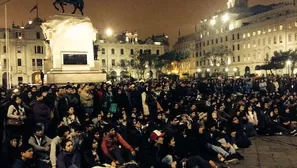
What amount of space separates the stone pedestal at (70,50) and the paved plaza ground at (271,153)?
10880 millimetres

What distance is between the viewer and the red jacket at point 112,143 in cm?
926

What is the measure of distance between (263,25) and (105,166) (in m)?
74.6

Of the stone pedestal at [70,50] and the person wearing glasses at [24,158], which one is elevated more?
the stone pedestal at [70,50]

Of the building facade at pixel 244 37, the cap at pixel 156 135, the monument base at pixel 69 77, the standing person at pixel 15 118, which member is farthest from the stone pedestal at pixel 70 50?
the building facade at pixel 244 37

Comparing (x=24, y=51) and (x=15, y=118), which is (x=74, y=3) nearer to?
(x=15, y=118)

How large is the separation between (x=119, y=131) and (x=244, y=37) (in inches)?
3094

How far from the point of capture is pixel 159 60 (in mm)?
85875

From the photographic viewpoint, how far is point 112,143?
958 cm

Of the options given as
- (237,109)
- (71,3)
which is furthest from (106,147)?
(71,3)

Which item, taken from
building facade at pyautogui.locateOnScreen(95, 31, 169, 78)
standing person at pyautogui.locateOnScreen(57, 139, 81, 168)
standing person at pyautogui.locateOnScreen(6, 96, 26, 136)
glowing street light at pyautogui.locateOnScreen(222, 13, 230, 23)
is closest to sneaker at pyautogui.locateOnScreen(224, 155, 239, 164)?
standing person at pyautogui.locateOnScreen(57, 139, 81, 168)

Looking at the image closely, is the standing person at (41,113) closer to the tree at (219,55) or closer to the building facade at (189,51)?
the tree at (219,55)

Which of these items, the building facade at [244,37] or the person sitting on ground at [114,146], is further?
the building facade at [244,37]

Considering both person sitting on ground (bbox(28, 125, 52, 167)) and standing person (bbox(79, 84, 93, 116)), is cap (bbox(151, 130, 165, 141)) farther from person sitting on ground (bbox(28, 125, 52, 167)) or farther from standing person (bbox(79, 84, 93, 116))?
standing person (bbox(79, 84, 93, 116))

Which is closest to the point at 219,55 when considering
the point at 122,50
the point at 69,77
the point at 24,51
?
the point at 122,50
